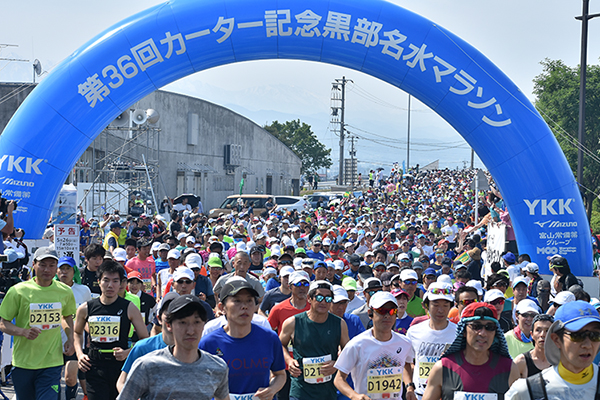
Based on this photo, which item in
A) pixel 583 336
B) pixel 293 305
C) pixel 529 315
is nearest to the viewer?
pixel 583 336

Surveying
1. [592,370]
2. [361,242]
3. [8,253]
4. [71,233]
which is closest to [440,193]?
[361,242]

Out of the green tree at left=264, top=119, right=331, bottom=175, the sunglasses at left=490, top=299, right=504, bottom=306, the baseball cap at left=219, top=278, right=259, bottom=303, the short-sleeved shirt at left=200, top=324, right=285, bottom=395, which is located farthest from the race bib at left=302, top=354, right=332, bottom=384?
the green tree at left=264, top=119, right=331, bottom=175

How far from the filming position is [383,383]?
4.57m

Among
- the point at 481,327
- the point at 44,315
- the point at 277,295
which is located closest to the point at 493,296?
the point at 481,327

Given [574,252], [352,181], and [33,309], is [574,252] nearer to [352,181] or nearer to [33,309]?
[33,309]

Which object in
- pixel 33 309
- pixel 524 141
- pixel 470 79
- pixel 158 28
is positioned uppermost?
pixel 158 28

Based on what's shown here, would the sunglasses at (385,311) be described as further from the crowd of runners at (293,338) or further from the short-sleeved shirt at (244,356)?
the short-sleeved shirt at (244,356)

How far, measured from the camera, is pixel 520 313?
5344 millimetres

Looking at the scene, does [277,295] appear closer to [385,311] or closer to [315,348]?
[315,348]

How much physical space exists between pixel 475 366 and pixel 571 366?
727 millimetres

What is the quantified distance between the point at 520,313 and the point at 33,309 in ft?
13.4

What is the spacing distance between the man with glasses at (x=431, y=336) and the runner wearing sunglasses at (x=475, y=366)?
1.12 m

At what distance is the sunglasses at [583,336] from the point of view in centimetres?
303

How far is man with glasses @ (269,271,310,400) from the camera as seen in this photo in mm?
5750
